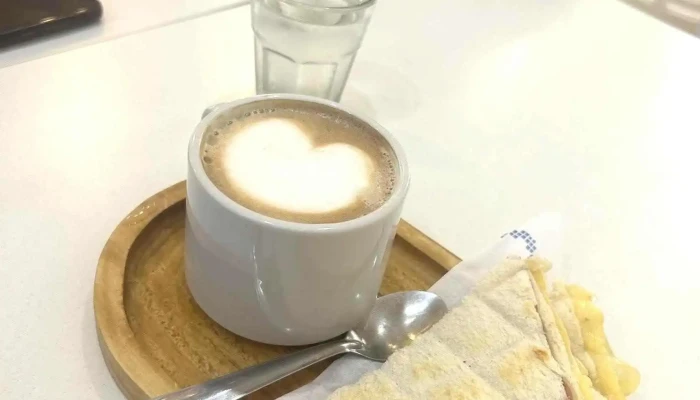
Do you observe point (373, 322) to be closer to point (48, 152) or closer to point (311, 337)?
point (311, 337)

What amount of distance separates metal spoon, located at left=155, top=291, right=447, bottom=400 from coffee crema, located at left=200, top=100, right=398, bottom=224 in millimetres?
91

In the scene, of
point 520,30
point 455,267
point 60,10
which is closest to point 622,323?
point 455,267

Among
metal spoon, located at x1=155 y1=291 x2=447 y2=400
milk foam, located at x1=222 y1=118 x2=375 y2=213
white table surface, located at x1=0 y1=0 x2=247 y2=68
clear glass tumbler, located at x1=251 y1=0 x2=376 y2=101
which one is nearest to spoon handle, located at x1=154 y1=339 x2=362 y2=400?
metal spoon, located at x1=155 y1=291 x2=447 y2=400

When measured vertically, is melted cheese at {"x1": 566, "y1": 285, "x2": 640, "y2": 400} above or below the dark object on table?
below

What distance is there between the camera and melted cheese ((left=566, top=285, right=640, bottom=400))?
18.4 inches

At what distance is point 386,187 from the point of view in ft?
1.63

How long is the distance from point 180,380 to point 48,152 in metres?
0.30

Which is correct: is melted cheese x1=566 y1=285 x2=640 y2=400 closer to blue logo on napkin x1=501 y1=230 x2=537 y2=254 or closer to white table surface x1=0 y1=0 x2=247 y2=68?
blue logo on napkin x1=501 y1=230 x2=537 y2=254

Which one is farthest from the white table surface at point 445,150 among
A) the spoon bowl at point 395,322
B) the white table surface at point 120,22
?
the spoon bowl at point 395,322

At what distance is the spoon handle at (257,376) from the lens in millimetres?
403

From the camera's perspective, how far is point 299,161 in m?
0.50

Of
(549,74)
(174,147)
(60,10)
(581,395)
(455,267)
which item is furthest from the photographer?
(549,74)

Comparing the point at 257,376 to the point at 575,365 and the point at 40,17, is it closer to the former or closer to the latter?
the point at 575,365

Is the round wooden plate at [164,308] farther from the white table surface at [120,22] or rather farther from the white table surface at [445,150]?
the white table surface at [120,22]
